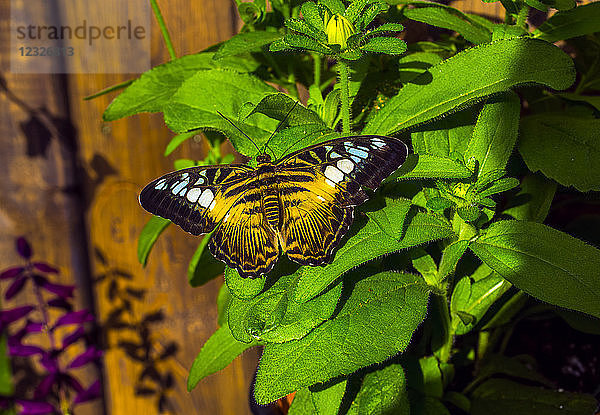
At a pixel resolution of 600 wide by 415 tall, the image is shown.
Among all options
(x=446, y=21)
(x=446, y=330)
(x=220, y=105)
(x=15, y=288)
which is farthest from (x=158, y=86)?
(x=15, y=288)

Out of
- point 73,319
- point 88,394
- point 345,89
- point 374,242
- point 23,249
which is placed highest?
point 345,89

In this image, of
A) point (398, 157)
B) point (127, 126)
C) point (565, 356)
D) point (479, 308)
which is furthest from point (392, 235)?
point (127, 126)

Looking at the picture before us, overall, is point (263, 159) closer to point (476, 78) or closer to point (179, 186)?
point (179, 186)

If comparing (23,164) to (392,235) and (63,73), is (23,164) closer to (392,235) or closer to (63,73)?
(63,73)

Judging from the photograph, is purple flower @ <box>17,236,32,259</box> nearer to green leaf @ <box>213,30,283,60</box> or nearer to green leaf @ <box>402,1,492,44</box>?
green leaf @ <box>213,30,283,60</box>

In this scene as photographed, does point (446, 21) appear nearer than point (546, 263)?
No

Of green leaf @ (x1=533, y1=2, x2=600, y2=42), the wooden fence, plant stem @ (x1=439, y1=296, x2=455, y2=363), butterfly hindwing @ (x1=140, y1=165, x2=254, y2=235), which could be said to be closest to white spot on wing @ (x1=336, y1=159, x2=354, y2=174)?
butterfly hindwing @ (x1=140, y1=165, x2=254, y2=235)

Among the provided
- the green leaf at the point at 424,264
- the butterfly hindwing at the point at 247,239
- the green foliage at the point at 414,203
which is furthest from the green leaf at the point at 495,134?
the butterfly hindwing at the point at 247,239
